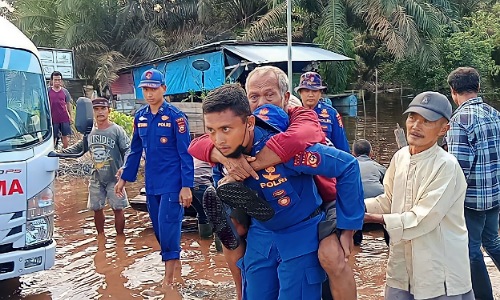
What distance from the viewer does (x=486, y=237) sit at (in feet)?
13.1

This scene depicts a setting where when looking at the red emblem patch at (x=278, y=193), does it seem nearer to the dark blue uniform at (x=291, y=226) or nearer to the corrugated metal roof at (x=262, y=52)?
the dark blue uniform at (x=291, y=226)

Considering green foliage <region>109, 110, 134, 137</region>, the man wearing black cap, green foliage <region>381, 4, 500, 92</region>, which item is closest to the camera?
the man wearing black cap

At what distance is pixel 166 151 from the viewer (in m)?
4.85

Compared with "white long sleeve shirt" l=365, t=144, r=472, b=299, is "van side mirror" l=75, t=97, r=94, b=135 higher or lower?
higher

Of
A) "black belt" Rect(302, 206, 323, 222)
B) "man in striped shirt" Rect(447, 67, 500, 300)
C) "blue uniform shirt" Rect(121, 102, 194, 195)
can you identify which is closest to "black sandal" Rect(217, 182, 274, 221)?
"black belt" Rect(302, 206, 323, 222)

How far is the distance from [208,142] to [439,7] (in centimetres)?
2493

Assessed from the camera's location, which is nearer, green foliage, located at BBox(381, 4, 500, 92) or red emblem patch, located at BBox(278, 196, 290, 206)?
red emblem patch, located at BBox(278, 196, 290, 206)

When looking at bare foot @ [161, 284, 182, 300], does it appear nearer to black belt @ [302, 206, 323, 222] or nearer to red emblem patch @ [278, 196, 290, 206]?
black belt @ [302, 206, 323, 222]

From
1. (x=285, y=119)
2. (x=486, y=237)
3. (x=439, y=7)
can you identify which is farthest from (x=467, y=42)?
(x=285, y=119)

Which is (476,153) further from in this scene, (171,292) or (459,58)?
(459,58)

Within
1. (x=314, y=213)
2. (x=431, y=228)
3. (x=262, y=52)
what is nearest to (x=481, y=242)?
(x=431, y=228)

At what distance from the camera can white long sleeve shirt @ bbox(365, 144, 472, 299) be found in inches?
107

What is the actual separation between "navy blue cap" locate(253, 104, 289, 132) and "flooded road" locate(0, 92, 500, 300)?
2601 mm

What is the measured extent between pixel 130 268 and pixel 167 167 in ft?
4.85
